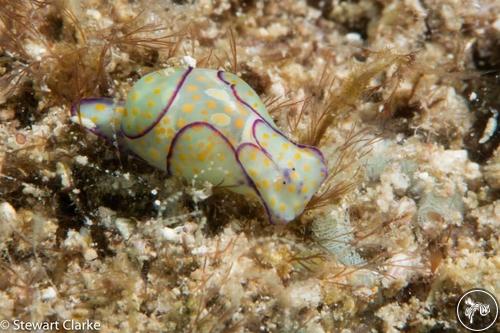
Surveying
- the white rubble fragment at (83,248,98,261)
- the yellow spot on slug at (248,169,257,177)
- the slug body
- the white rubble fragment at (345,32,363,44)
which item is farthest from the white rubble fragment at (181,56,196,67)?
the white rubble fragment at (345,32,363,44)

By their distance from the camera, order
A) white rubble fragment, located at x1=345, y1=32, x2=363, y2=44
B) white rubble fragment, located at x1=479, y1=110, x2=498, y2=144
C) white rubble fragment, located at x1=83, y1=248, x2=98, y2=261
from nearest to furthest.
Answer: white rubble fragment, located at x1=83, y1=248, x2=98, y2=261 < white rubble fragment, located at x1=479, y1=110, x2=498, y2=144 < white rubble fragment, located at x1=345, y1=32, x2=363, y2=44

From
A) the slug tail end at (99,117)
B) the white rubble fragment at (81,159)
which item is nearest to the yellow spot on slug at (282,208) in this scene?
the slug tail end at (99,117)

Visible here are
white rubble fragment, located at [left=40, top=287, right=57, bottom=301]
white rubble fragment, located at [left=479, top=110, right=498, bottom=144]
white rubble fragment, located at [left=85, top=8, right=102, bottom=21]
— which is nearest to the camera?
white rubble fragment, located at [left=40, top=287, right=57, bottom=301]

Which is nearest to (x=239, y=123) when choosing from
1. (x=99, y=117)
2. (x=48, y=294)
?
(x=99, y=117)

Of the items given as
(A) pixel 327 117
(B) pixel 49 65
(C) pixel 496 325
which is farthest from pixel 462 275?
(B) pixel 49 65

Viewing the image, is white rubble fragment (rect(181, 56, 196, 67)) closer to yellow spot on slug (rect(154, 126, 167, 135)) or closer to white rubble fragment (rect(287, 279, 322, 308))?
yellow spot on slug (rect(154, 126, 167, 135))

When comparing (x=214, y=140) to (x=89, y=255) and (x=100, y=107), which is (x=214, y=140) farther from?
(x=89, y=255)

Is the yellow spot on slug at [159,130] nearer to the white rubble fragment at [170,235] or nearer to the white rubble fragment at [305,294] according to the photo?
the white rubble fragment at [170,235]
